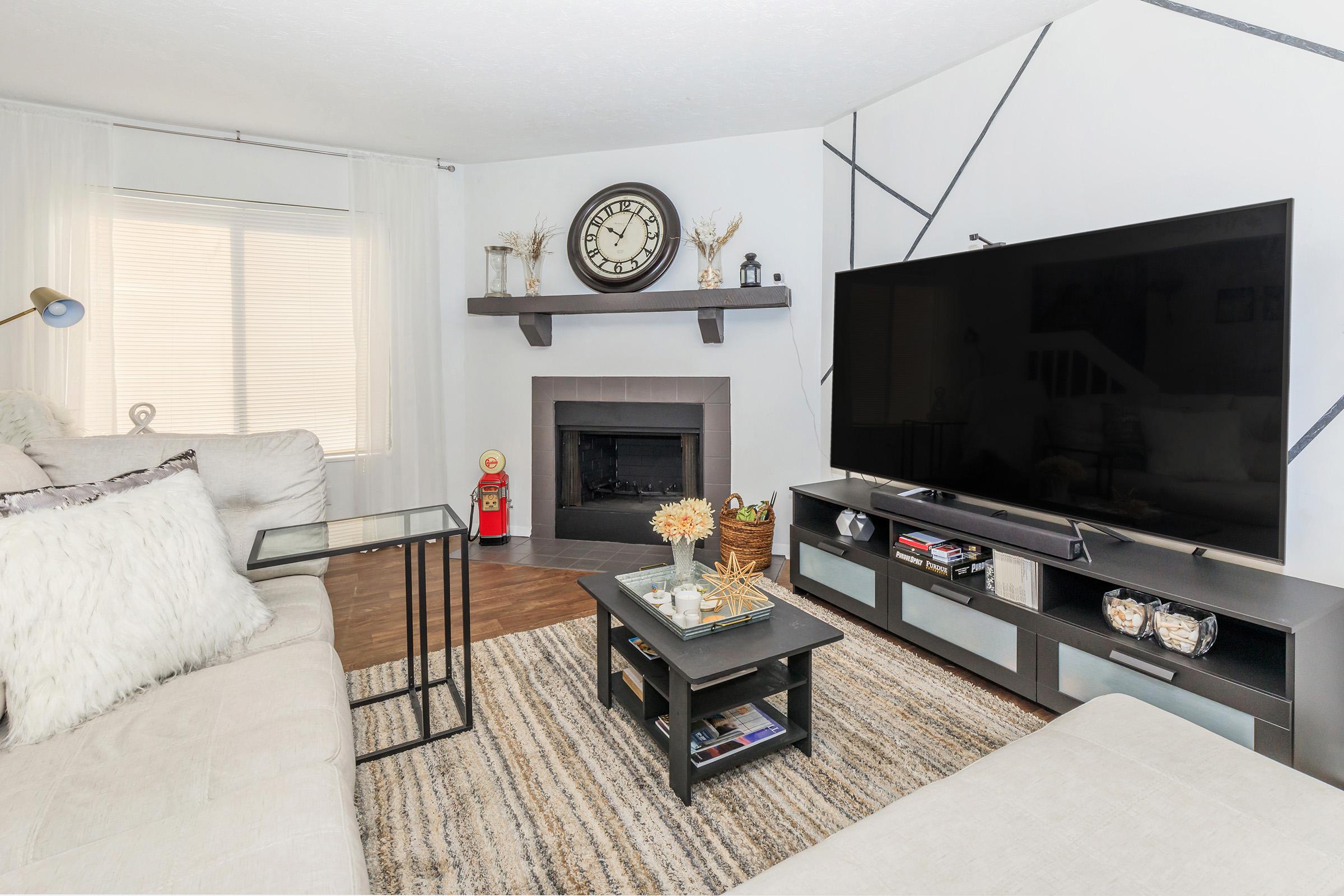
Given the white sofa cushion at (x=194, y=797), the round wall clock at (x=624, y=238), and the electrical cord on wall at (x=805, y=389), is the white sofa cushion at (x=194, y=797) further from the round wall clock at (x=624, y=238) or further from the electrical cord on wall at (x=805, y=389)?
the round wall clock at (x=624, y=238)

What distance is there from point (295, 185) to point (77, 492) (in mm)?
2968

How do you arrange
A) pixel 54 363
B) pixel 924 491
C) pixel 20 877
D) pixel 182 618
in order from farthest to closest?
pixel 54 363, pixel 924 491, pixel 182 618, pixel 20 877

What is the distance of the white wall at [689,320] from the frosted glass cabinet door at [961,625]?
1285mm

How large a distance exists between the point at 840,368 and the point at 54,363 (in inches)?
156

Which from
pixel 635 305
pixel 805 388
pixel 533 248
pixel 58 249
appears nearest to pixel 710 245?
pixel 635 305

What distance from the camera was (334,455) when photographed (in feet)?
13.0

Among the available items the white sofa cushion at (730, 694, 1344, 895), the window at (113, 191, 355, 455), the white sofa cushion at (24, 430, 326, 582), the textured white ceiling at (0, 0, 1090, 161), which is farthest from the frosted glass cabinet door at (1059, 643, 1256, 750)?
the window at (113, 191, 355, 455)

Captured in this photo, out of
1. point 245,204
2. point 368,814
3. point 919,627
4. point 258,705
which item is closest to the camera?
point 258,705

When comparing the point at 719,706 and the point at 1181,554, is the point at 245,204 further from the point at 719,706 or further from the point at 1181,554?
the point at 1181,554

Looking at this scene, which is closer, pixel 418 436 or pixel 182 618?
pixel 182 618

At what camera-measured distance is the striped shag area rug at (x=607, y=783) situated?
142 cm

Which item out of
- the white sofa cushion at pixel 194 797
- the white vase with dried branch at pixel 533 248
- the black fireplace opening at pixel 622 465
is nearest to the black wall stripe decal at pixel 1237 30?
the black fireplace opening at pixel 622 465

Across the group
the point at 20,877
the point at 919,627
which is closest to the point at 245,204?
the point at 20,877

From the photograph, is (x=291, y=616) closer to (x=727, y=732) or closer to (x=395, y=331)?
(x=727, y=732)
